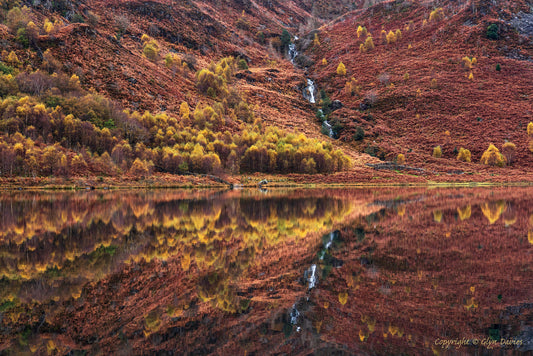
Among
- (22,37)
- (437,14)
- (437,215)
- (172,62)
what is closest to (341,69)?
(437,14)

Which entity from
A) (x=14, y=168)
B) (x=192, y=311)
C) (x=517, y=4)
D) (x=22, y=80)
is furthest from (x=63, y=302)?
(x=517, y=4)

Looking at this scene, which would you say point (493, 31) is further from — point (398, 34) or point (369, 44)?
point (369, 44)

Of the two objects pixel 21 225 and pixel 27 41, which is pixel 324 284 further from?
pixel 27 41

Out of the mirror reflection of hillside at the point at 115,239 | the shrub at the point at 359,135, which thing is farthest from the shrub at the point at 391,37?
the mirror reflection of hillside at the point at 115,239

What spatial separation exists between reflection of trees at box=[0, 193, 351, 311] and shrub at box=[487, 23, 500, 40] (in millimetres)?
127862

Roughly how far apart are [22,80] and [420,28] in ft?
427

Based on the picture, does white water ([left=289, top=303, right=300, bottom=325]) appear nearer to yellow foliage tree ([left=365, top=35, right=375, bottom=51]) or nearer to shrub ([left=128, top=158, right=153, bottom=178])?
shrub ([left=128, top=158, right=153, bottom=178])

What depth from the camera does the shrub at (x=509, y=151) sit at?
9481 cm

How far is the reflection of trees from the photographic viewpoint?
1174 centimetres

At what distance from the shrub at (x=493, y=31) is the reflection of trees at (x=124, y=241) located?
128 m

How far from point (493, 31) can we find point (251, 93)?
82.4 metres

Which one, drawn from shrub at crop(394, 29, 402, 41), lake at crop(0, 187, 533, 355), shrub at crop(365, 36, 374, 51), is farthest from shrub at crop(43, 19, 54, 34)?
shrub at crop(394, 29, 402, 41)

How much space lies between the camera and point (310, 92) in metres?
138

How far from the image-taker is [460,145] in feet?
331
